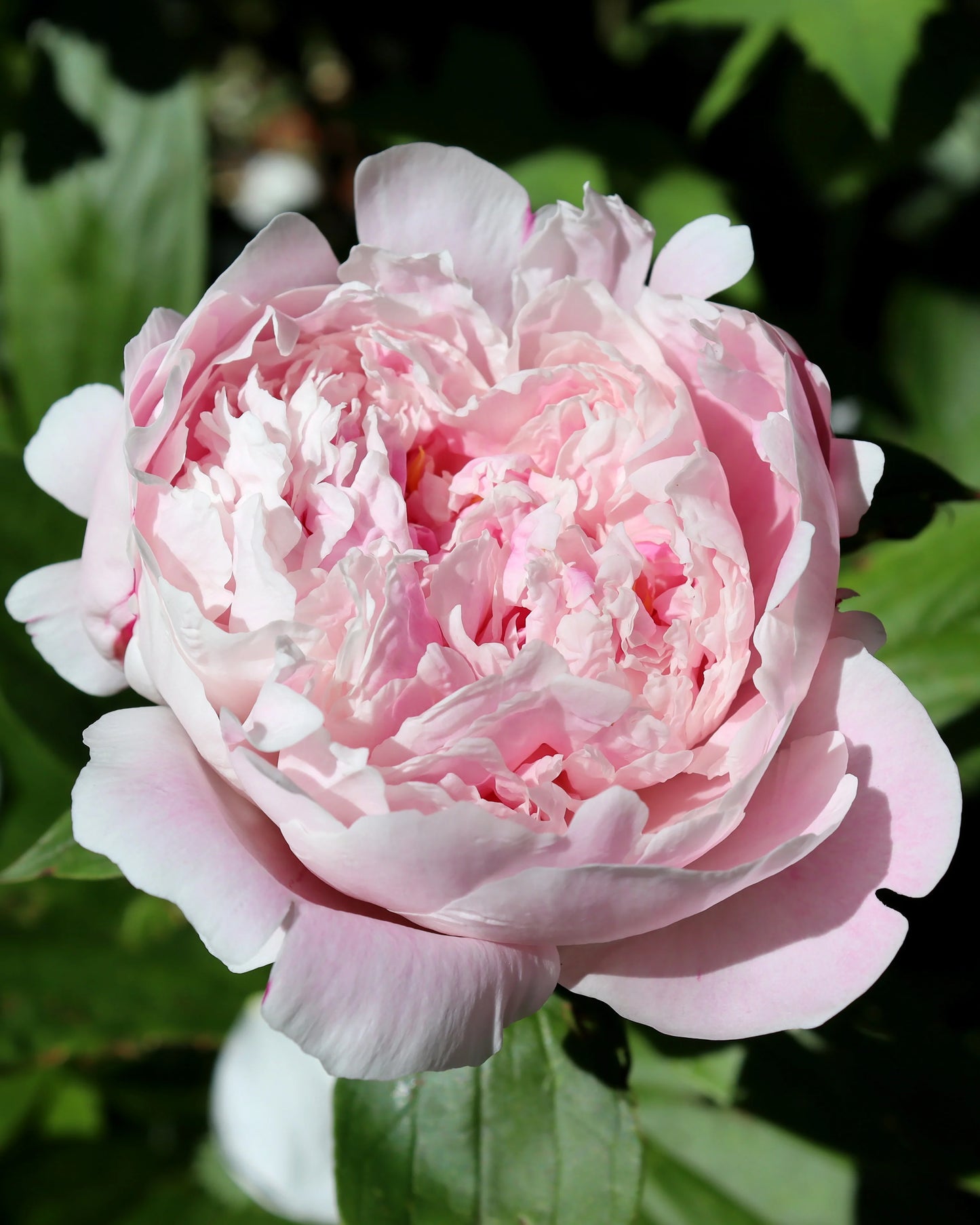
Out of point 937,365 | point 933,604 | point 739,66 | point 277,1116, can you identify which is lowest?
point 277,1116

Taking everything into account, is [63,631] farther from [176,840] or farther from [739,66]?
[739,66]

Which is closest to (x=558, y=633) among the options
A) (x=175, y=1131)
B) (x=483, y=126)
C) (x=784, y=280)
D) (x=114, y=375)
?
(x=114, y=375)

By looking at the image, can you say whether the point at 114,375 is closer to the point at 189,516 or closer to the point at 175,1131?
the point at 189,516

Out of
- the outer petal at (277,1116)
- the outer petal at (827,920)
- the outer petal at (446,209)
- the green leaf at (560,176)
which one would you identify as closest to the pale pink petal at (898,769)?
the outer petal at (827,920)

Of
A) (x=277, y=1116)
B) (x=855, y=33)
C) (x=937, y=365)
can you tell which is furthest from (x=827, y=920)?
(x=937, y=365)

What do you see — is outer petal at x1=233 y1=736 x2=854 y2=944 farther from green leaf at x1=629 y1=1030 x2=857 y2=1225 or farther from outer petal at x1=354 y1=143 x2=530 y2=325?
green leaf at x1=629 y1=1030 x2=857 y2=1225

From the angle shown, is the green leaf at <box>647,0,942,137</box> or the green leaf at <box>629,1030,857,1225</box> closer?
the green leaf at <box>647,0,942,137</box>

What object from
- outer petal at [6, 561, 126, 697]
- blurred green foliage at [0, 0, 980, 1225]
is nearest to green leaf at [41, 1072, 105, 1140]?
blurred green foliage at [0, 0, 980, 1225]
